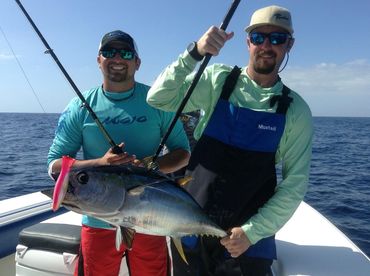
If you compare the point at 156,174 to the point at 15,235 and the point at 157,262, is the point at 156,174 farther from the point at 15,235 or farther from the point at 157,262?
the point at 15,235

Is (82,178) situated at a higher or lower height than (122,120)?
lower

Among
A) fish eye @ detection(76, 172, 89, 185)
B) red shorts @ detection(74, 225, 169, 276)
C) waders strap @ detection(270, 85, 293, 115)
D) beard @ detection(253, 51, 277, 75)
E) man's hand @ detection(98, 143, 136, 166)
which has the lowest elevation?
red shorts @ detection(74, 225, 169, 276)

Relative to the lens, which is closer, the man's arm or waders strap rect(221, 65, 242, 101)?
waders strap rect(221, 65, 242, 101)

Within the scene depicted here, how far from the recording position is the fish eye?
197cm

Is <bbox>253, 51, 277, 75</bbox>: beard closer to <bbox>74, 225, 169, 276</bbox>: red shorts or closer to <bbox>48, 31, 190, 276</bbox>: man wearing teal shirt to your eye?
<bbox>48, 31, 190, 276</bbox>: man wearing teal shirt

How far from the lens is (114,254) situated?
3.00 metres

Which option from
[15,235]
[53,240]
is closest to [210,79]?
[53,240]

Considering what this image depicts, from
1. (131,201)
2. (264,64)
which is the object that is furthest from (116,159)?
(264,64)

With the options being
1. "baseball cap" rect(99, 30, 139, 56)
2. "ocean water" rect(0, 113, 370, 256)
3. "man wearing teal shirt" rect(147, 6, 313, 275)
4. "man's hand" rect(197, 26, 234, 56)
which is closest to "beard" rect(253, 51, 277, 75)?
"man wearing teal shirt" rect(147, 6, 313, 275)

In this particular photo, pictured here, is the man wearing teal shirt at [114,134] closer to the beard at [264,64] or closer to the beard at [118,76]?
the beard at [118,76]

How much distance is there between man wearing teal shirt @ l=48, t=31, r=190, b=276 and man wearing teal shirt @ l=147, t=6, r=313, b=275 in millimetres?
347

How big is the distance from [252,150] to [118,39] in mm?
1325

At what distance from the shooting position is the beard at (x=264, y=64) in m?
2.79

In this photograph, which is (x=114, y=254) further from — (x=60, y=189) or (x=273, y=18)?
(x=273, y=18)
